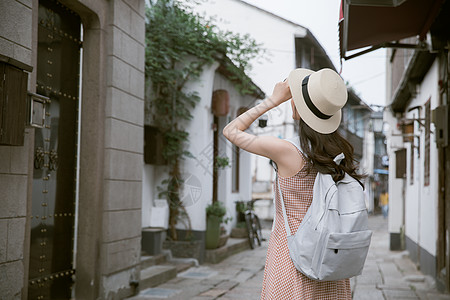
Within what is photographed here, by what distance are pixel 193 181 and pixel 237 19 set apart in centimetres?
413

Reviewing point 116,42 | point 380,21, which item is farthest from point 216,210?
point 380,21

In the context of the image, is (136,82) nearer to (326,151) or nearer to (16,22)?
(16,22)

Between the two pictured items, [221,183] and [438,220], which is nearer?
[438,220]

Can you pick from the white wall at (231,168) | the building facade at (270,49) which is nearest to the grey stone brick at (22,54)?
the building facade at (270,49)

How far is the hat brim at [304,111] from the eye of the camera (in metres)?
2.34

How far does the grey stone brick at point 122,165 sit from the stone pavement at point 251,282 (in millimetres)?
1550

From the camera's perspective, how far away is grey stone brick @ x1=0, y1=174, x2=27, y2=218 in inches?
156

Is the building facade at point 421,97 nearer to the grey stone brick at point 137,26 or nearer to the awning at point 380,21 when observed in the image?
the awning at point 380,21

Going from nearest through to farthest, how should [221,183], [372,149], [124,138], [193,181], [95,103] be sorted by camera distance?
[95,103]
[124,138]
[193,181]
[221,183]
[372,149]

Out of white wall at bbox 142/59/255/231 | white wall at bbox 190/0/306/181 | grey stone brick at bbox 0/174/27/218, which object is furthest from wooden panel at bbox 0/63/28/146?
white wall at bbox 190/0/306/181

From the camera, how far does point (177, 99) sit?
32.6 ft

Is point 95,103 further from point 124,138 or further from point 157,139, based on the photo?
point 157,139

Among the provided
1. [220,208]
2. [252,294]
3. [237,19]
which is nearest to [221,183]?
[220,208]

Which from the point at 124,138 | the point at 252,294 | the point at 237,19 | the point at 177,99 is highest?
the point at 237,19
